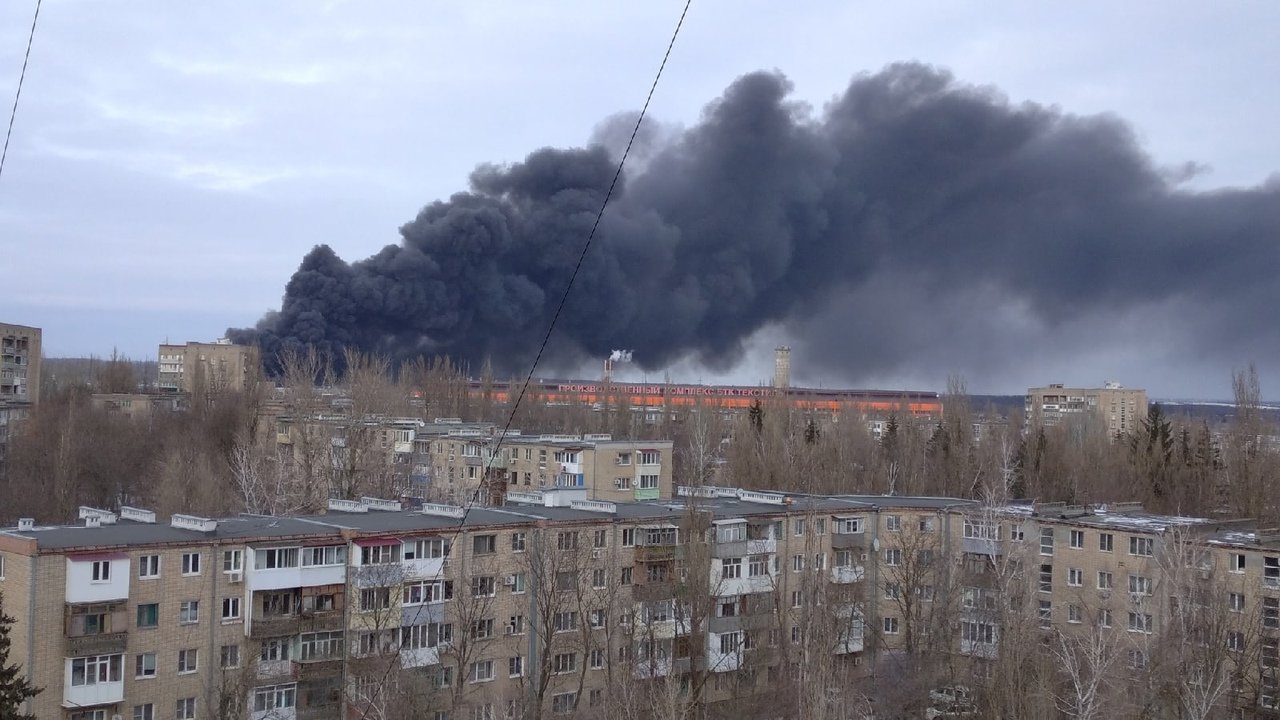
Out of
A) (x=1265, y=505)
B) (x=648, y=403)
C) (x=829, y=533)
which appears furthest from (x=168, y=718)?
(x=648, y=403)

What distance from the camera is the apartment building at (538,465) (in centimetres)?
1934

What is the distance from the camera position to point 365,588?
405 inches

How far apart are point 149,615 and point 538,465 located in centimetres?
1194

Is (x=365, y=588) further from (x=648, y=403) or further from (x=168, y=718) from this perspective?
(x=648, y=403)

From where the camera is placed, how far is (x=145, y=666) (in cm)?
914

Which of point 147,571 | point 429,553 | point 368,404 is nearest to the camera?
point 147,571

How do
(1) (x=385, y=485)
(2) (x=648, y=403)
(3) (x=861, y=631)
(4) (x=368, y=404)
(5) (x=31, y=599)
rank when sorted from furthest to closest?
(2) (x=648, y=403)
(4) (x=368, y=404)
(1) (x=385, y=485)
(3) (x=861, y=631)
(5) (x=31, y=599)

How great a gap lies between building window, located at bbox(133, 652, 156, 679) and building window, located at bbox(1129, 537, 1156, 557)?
10.1 metres

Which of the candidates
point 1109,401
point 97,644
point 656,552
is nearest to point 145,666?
point 97,644

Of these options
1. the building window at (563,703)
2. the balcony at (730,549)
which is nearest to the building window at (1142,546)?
the balcony at (730,549)

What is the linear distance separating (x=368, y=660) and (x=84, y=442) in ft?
53.2

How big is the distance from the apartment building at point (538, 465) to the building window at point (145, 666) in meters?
8.07

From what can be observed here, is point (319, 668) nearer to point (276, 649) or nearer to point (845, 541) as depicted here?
point (276, 649)

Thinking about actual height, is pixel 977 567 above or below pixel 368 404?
below
